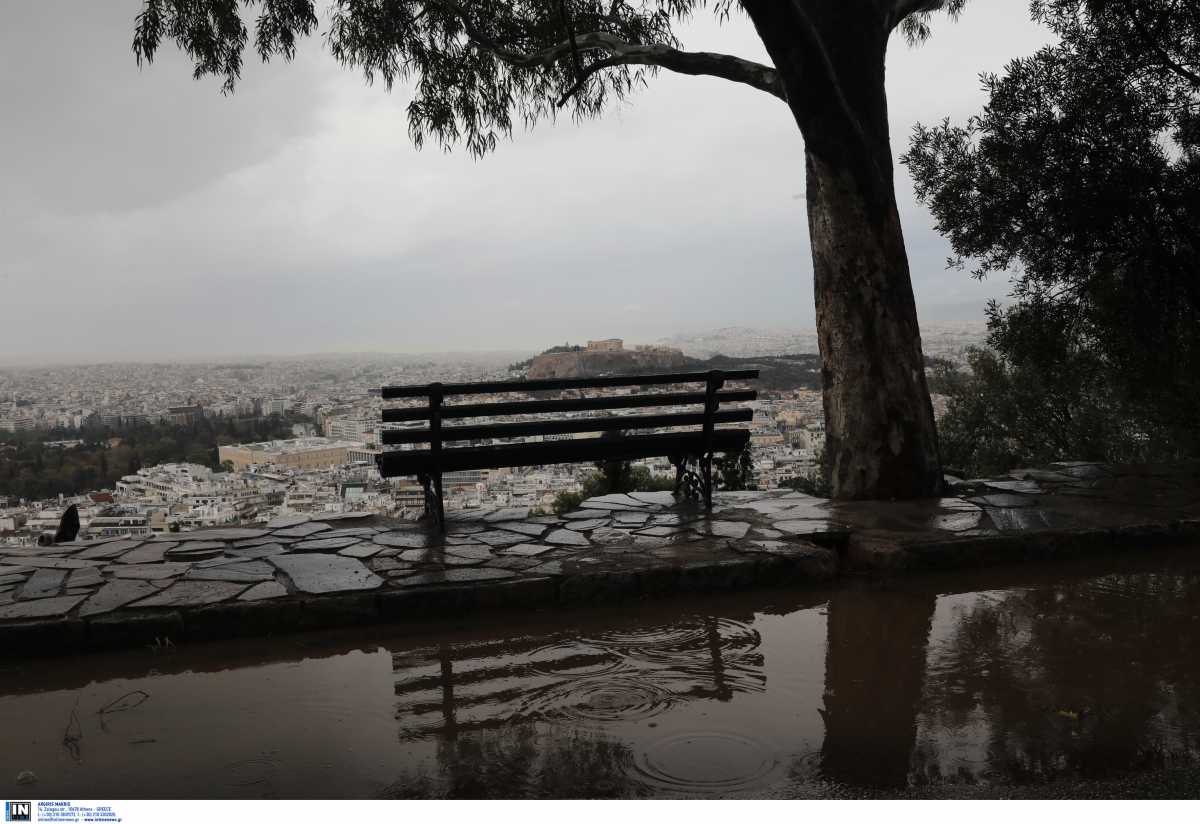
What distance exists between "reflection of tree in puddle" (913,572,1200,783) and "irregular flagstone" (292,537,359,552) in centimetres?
332

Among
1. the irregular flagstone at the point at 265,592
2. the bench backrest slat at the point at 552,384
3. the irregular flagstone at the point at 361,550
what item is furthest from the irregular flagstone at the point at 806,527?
the irregular flagstone at the point at 265,592

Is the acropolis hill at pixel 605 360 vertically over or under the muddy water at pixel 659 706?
over

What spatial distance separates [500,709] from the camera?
3143mm

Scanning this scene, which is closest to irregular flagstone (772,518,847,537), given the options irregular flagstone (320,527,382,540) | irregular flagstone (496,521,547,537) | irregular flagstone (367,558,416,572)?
irregular flagstone (496,521,547,537)

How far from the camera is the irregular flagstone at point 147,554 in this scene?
4.88 meters

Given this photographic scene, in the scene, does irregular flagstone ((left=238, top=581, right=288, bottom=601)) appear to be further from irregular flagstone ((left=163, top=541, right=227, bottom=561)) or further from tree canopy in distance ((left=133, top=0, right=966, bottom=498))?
tree canopy in distance ((left=133, top=0, right=966, bottom=498))

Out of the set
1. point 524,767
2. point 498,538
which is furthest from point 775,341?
point 524,767

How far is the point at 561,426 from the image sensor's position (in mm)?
5785

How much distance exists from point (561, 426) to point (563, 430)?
0.03 metres

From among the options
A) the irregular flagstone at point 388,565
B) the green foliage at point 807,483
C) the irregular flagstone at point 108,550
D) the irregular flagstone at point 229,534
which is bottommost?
the green foliage at point 807,483

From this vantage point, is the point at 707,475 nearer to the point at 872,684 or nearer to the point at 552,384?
the point at 552,384

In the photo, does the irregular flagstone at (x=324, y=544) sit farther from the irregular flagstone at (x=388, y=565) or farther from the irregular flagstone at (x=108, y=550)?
the irregular flagstone at (x=108, y=550)

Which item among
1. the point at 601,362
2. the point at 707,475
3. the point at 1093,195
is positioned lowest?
the point at 707,475

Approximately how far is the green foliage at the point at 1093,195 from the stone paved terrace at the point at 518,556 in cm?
157
